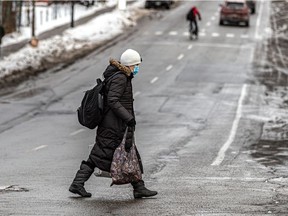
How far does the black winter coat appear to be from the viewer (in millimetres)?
10336

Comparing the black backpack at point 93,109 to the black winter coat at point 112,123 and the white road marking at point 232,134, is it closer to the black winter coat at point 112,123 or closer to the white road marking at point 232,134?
the black winter coat at point 112,123

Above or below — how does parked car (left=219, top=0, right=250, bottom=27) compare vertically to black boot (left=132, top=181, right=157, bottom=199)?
below

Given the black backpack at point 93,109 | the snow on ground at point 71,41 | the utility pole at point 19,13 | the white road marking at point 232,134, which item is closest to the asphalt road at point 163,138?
the white road marking at point 232,134

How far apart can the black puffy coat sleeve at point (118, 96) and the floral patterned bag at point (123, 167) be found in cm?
27

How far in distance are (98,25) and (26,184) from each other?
43806 mm

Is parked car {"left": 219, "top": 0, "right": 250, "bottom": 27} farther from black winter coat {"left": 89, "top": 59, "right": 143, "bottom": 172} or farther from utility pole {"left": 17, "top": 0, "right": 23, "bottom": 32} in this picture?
black winter coat {"left": 89, "top": 59, "right": 143, "bottom": 172}

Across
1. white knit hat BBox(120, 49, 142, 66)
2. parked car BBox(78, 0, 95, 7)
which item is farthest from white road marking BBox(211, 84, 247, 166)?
parked car BBox(78, 0, 95, 7)

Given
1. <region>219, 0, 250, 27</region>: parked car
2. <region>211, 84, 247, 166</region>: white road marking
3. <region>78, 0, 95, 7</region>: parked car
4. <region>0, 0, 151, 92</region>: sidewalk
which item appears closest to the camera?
→ <region>211, 84, 247, 166</region>: white road marking

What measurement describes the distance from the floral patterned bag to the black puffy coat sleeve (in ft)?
0.88

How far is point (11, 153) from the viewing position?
16094 millimetres

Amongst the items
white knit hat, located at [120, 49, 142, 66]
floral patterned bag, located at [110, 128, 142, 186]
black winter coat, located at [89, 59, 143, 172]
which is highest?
white knit hat, located at [120, 49, 142, 66]

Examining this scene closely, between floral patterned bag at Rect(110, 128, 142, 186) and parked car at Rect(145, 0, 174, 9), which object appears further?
parked car at Rect(145, 0, 174, 9)

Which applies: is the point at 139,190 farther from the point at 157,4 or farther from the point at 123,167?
the point at 157,4

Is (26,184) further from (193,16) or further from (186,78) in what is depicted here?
(193,16)
